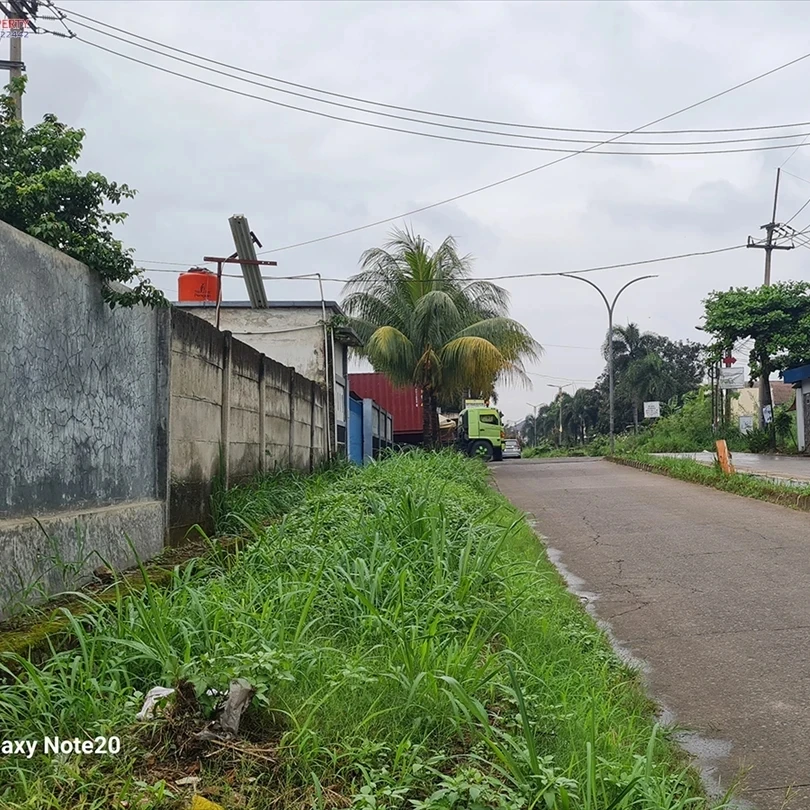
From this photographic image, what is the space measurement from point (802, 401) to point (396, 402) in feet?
48.0

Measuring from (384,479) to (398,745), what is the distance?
680 cm

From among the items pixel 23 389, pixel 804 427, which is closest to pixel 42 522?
pixel 23 389

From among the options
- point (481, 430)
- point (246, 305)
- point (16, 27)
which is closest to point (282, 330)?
point (246, 305)

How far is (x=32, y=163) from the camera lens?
6.77 m

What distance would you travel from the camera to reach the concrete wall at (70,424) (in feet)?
14.6

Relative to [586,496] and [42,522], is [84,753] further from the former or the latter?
[586,496]

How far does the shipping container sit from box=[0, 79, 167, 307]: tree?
993 inches

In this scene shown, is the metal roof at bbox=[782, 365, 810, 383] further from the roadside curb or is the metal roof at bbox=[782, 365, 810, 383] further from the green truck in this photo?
the roadside curb

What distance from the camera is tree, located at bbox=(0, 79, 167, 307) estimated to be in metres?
5.62

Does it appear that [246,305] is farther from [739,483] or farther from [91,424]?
[91,424]

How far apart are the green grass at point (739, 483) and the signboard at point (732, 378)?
13.6 meters

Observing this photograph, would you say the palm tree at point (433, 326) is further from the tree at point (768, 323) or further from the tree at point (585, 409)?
the tree at point (585, 409)

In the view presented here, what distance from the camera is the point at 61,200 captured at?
6207 mm

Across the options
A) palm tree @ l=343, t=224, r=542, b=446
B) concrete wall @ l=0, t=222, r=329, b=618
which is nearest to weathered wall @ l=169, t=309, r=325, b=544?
concrete wall @ l=0, t=222, r=329, b=618
